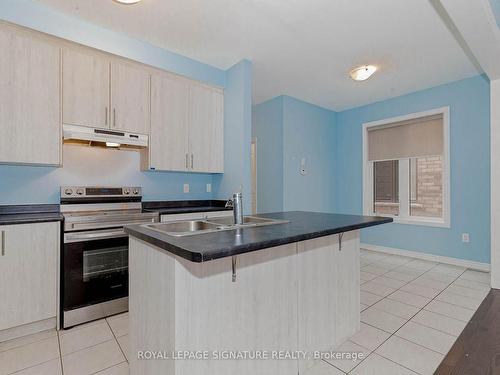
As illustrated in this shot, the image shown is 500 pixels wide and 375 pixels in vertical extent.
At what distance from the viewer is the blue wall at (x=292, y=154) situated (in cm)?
441

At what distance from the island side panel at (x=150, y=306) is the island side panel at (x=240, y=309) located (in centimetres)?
7

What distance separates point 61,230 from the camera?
2.19 meters

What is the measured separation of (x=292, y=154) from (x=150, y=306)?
3.59m

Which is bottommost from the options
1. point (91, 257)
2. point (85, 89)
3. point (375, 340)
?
point (375, 340)

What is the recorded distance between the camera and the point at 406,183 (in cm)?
452

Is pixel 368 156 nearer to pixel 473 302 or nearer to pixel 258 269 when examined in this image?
pixel 473 302

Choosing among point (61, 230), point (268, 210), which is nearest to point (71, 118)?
point (61, 230)

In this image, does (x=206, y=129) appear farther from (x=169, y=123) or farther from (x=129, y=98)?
(x=129, y=98)

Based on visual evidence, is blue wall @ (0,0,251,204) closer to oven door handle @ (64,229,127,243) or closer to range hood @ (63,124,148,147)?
range hood @ (63,124,148,147)

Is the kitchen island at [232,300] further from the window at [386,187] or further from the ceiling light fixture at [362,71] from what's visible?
the window at [386,187]

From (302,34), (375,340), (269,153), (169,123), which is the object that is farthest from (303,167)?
(375,340)

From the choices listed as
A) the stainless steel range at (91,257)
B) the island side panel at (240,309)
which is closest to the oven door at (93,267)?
the stainless steel range at (91,257)

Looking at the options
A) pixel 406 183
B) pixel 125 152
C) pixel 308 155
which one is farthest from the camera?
pixel 308 155

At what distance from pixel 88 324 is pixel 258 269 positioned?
5.92ft
